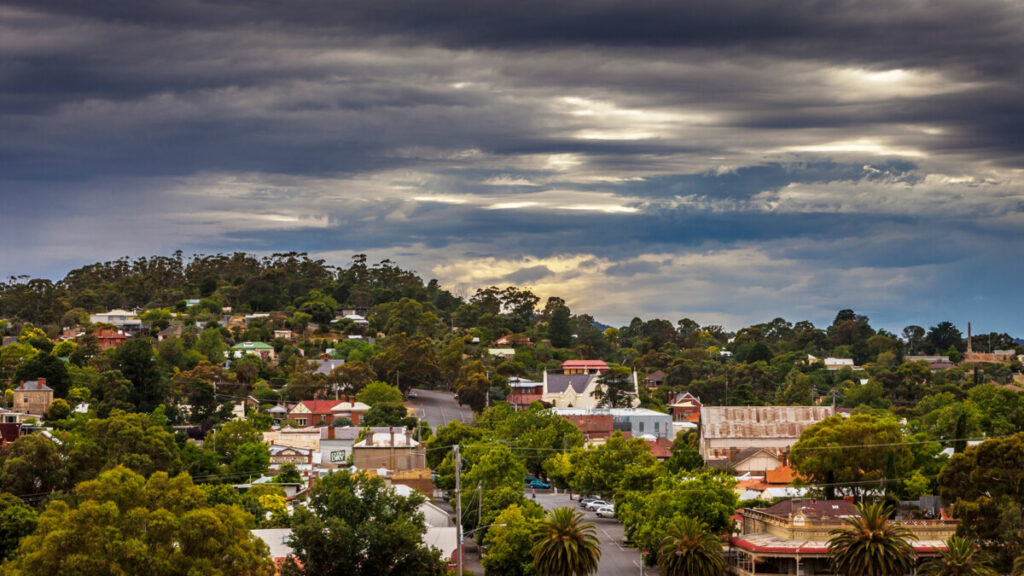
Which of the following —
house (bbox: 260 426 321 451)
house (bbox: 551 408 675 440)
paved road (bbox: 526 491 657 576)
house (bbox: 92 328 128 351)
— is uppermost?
house (bbox: 92 328 128 351)

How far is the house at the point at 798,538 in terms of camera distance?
6506cm

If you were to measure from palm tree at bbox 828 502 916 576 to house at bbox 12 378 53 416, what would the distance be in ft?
279

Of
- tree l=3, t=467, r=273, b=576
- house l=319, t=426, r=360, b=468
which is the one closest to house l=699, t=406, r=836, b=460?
house l=319, t=426, r=360, b=468

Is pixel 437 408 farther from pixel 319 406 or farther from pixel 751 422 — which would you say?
pixel 751 422

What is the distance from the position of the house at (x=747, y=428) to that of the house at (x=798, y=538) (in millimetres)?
45617

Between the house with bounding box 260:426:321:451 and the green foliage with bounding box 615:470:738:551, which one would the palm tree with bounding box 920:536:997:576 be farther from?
the house with bounding box 260:426:321:451

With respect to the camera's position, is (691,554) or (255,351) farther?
(255,351)

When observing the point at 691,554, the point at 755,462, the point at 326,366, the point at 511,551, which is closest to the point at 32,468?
the point at 511,551

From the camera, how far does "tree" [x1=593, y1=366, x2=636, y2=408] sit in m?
161

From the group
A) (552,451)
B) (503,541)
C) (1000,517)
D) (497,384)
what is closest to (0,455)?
(503,541)

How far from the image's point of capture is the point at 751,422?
118 m

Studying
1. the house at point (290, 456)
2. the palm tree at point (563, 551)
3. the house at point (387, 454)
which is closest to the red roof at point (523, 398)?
the house at point (290, 456)

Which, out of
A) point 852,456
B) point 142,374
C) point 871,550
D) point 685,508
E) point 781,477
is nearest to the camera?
point 871,550

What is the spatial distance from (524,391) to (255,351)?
48.3 meters
